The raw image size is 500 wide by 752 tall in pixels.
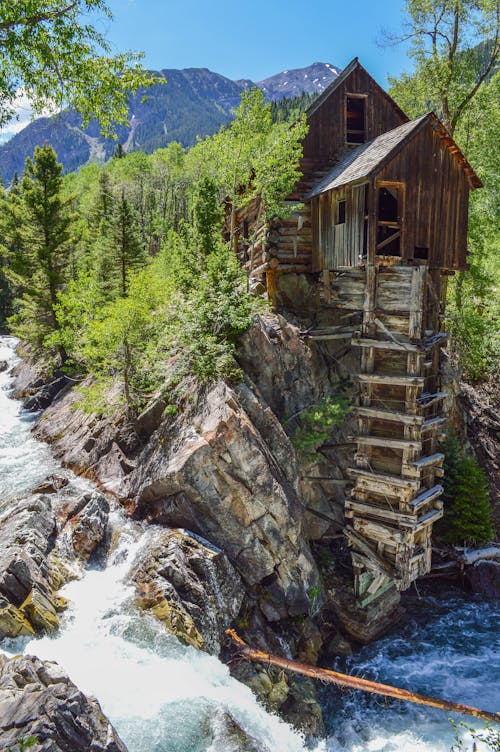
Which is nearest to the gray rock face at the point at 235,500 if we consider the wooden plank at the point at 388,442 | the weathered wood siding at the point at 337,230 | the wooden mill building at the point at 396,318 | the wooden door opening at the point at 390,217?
the wooden mill building at the point at 396,318

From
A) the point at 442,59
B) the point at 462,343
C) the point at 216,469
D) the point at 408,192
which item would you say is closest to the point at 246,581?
the point at 216,469

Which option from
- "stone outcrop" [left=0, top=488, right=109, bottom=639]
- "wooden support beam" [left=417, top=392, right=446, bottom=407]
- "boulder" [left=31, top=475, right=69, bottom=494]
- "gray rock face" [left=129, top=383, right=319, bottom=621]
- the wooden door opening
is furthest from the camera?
the wooden door opening

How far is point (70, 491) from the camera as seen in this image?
47.9 ft

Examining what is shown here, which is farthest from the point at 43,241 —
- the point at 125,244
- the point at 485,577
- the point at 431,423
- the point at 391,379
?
the point at 485,577

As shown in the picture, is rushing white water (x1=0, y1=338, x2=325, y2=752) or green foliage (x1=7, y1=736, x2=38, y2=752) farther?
rushing white water (x1=0, y1=338, x2=325, y2=752)

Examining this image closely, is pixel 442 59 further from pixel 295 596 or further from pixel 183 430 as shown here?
pixel 295 596

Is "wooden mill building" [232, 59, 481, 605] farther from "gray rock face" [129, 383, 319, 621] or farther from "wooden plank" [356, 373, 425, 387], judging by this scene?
"gray rock face" [129, 383, 319, 621]

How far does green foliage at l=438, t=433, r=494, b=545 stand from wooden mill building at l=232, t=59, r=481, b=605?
209cm

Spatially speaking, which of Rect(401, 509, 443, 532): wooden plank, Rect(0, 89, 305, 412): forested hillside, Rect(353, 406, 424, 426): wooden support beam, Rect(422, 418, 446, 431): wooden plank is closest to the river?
Rect(401, 509, 443, 532): wooden plank

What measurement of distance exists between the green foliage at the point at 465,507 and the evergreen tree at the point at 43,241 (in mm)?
20760

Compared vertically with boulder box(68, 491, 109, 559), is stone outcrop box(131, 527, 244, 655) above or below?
below

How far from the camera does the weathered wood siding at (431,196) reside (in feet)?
49.0

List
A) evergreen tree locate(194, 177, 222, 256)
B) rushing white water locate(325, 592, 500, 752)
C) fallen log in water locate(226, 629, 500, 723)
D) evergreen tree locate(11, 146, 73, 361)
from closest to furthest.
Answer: fallen log in water locate(226, 629, 500, 723), rushing white water locate(325, 592, 500, 752), evergreen tree locate(194, 177, 222, 256), evergreen tree locate(11, 146, 73, 361)

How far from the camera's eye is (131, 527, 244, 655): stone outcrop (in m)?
10.3
